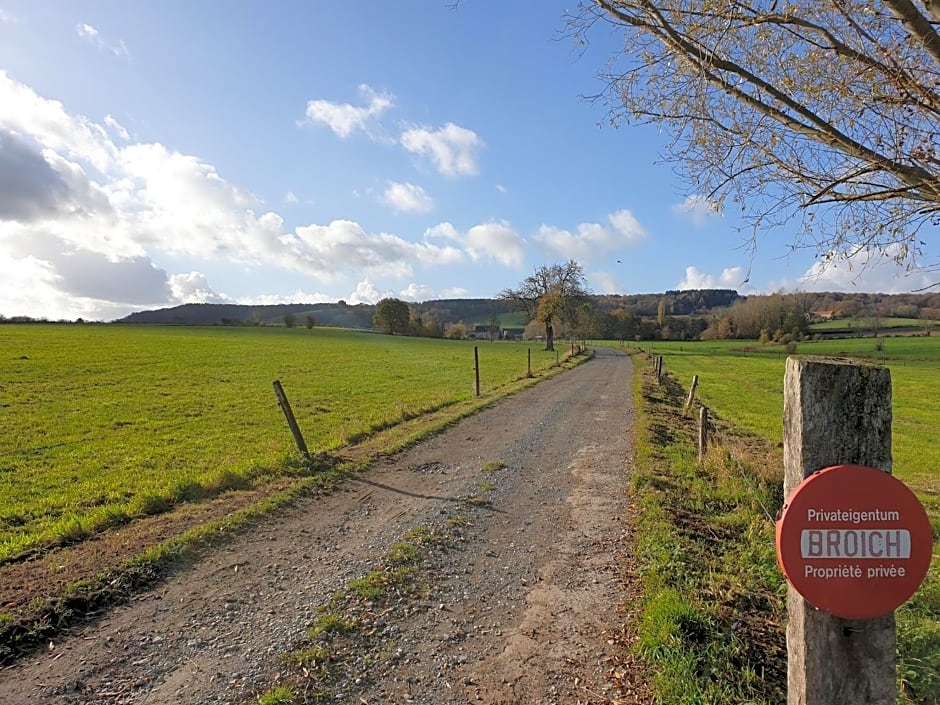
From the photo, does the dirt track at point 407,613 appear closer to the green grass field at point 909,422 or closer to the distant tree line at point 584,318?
the green grass field at point 909,422

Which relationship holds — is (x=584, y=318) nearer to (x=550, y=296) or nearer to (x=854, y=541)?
(x=550, y=296)

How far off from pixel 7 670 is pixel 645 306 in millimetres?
168917

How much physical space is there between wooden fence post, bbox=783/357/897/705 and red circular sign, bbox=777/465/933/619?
0.10 m

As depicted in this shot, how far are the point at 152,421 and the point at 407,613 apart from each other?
16253 mm

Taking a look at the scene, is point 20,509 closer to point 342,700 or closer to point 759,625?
point 342,700

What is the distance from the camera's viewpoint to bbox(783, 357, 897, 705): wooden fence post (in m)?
2.11

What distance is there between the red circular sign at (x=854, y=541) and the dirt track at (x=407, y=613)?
205 cm

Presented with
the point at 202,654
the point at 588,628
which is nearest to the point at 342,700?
the point at 202,654

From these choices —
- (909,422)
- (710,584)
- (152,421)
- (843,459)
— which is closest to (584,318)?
(909,422)

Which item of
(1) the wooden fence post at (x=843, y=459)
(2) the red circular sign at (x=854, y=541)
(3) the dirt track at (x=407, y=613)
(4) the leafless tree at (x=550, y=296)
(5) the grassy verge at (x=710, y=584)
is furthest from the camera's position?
(4) the leafless tree at (x=550, y=296)

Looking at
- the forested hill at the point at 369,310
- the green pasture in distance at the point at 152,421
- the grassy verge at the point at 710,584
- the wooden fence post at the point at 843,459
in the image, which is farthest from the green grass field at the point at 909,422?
the forested hill at the point at 369,310

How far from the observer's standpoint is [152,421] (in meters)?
17.3

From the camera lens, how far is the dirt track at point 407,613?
370cm

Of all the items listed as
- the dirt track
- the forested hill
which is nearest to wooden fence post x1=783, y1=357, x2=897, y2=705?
the dirt track
